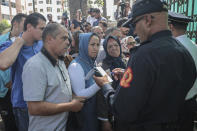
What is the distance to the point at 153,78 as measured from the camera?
1.37 m

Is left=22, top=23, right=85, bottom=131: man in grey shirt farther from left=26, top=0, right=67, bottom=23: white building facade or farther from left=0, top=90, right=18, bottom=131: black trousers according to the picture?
left=26, top=0, right=67, bottom=23: white building facade

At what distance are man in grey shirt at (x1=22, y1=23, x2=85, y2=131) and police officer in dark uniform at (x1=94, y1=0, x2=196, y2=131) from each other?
640mm

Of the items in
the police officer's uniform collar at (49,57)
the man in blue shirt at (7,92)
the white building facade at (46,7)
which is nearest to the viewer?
the police officer's uniform collar at (49,57)

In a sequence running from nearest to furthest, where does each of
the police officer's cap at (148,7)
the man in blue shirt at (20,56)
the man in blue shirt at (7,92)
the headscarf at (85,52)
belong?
the police officer's cap at (148,7)
the man in blue shirt at (20,56)
the headscarf at (85,52)
the man in blue shirt at (7,92)

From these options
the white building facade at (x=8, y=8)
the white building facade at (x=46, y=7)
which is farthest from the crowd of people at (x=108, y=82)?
the white building facade at (x=46, y=7)

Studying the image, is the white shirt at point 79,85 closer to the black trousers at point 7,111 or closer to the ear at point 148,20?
the ear at point 148,20

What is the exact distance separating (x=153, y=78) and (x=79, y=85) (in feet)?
3.60

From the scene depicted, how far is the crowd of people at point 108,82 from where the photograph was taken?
1.40 metres

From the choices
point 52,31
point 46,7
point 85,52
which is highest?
point 46,7

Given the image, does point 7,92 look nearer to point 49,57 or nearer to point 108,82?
point 49,57

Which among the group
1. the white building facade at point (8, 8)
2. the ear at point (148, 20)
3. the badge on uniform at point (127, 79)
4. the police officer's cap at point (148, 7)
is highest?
the white building facade at point (8, 8)

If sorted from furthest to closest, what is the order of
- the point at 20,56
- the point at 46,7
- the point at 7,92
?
the point at 46,7, the point at 7,92, the point at 20,56

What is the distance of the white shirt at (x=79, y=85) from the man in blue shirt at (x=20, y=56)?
61 cm

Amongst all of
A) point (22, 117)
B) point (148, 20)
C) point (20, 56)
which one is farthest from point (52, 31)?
point (22, 117)
